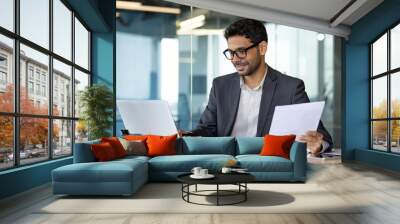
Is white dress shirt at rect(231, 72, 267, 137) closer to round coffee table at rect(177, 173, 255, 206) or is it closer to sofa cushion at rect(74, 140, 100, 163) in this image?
round coffee table at rect(177, 173, 255, 206)

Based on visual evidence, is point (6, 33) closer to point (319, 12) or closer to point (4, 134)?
point (4, 134)

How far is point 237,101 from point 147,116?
238 cm

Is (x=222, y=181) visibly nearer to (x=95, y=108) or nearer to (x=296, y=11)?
(x=95, y=108)

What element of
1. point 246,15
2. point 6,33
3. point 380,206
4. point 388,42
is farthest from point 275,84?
point 6,33

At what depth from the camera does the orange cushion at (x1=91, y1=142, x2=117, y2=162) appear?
5090 millimetres

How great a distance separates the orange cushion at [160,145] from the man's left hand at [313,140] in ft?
6.86

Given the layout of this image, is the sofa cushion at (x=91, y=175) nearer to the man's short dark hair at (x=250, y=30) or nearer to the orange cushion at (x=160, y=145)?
the orange cushion at (x=160, y=145)

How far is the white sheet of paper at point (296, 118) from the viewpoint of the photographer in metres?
5.62

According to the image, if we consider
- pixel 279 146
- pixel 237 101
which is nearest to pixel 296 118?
pixel 279 146

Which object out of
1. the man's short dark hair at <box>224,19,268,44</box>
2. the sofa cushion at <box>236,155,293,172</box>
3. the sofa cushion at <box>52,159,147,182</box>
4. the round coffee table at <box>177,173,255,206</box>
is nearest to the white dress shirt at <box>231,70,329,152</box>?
the man's short dark hair at <box>224,19,268,44</box>

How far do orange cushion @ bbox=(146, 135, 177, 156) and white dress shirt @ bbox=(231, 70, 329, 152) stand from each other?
172 centimetres

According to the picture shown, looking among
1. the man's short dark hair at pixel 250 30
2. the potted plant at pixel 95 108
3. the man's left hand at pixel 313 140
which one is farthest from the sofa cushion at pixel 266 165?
the potted plant at pixel 95 108

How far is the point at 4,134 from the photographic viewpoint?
15.0 feet

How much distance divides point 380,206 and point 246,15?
530 centimetres
